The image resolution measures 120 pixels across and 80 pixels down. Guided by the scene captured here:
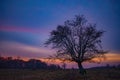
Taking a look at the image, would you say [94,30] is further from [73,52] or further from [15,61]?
[15,61]

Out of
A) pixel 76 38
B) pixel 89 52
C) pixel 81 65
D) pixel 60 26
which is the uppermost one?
pixel 60 26

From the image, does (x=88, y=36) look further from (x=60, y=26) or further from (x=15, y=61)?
(x=15, y=61)

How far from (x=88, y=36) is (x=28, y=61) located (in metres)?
109

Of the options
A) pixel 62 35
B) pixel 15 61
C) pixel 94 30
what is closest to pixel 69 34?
pixel 62 35

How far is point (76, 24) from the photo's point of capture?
41031 mm

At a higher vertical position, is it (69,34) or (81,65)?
(69,34)

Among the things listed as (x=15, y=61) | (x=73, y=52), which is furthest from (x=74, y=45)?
(x=15, y=61)

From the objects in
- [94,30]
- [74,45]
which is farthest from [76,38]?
[94,30]

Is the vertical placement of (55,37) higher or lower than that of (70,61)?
higher

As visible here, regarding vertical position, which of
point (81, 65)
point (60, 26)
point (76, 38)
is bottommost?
point (81, 65)

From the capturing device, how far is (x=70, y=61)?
4034 cm

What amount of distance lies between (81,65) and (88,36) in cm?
616

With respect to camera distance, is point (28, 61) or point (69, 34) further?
point (28, 61)

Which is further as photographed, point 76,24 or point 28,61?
point 28,61
